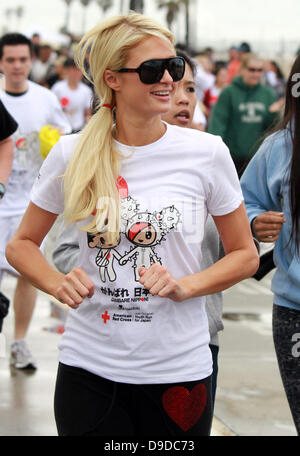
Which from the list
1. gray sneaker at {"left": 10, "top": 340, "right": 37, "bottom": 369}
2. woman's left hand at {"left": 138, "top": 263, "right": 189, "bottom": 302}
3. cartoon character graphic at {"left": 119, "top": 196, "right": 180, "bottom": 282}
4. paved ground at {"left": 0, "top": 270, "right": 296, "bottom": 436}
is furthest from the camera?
gray sneaker at {"left": 10, "top": 340, "right": 37, "bottom": 369}

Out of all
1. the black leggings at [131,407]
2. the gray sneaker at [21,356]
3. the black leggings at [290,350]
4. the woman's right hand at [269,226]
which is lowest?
the gray sneaker at [21,356]

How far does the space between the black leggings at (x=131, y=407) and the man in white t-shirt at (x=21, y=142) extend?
3313mm

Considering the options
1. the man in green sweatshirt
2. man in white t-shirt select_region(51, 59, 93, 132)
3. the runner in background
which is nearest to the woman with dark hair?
the runner in background

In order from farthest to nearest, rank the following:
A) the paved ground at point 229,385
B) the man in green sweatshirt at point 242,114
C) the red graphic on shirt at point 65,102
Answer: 1. the red graphic on shirt at point 65,102
2. the man in green sweatshirt at point 242,114
3. the paved ground at point 229,385

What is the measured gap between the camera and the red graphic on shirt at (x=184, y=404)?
2.81 metres

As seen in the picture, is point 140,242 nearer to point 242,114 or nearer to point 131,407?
point 131,407

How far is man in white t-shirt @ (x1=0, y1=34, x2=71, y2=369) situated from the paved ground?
0.34 meters

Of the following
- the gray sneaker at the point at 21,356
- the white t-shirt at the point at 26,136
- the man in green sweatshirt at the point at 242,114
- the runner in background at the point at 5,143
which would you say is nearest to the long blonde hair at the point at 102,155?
the runner in background at the point at 5,143

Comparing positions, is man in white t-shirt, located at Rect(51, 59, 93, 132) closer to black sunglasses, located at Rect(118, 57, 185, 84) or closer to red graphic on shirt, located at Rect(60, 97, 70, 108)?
red graphic on shirt, located at Rect(60, 97, 70, 108)

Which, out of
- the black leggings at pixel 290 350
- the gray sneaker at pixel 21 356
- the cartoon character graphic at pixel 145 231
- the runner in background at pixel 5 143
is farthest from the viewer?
the gray sneaker at pixel 21 356

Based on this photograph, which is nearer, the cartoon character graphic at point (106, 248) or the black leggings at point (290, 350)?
the cartoon character graphic at point (106, 248)

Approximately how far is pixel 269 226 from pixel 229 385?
2937 millimetres

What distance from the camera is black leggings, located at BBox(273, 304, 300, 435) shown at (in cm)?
359

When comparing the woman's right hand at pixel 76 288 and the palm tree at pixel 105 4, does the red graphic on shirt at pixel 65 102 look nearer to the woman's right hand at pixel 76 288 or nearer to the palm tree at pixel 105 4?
the woman's right hand at pixel 76 288
